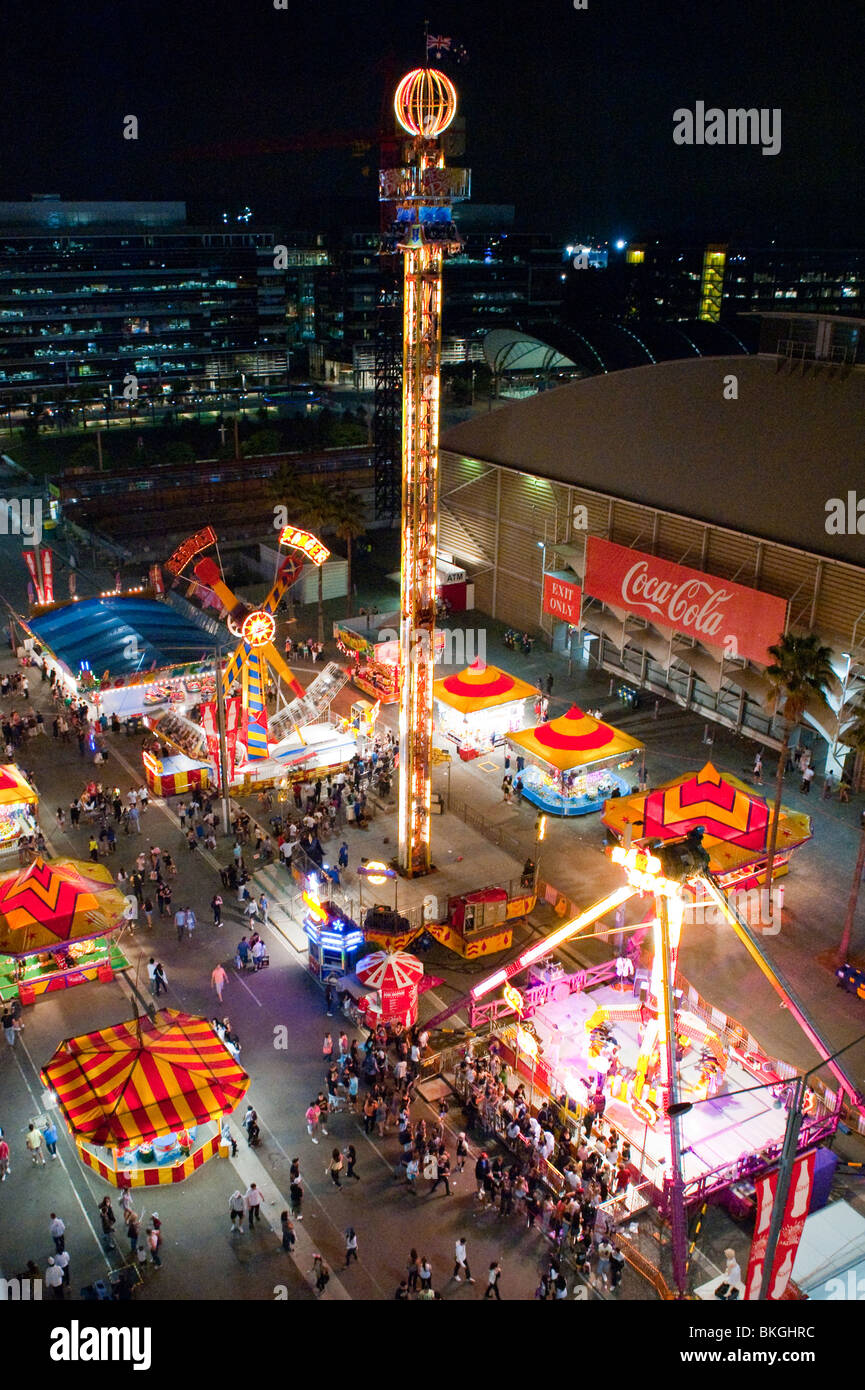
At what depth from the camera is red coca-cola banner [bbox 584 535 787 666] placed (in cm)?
4234

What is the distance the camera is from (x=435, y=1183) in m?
24.5

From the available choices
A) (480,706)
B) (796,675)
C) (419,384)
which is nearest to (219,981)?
(419,384)

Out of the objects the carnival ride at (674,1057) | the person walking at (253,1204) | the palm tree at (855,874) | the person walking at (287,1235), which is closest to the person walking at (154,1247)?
the person walking at (253,1204)

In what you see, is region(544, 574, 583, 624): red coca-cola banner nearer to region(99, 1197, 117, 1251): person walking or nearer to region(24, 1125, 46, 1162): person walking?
region(24, 1125, 46, 1162): person walking

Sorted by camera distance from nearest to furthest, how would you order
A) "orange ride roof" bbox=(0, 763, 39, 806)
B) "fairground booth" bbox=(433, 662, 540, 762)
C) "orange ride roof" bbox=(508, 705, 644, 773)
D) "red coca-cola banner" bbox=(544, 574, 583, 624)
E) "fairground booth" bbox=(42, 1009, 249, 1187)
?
"fairground booth" bbox=(42, 1009, 249, 1187)
"orange ride roof" bbox=(0, 763, 39, 806)
"orange ride roof" bbox=(508, 705, 644, 773)
"fairground booth" bbox=(433, 662, 540, 762)
"red coca-cola banner" bbox=(544, 574, 583, 624)

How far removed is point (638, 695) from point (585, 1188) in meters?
28.6

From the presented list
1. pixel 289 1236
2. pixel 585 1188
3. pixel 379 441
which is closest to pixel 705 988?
pixel 585 1188

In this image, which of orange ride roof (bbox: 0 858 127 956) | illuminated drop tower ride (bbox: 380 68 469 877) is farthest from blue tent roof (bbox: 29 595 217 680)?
orange ride roof (bbox: 0 858 127 956)

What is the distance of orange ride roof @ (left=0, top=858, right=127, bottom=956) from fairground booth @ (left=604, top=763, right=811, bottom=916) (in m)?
15.9

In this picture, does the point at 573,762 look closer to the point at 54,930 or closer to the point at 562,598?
the point at 562,598

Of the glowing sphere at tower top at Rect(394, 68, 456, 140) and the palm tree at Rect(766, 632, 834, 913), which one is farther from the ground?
the glowing sphere at tower top at Rect(394, 68, 456, 140)

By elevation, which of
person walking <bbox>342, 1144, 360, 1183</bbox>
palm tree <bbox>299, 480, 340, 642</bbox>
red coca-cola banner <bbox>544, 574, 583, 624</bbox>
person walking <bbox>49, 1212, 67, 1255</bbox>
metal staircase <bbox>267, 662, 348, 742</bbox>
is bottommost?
person walking <bbox>342, 1144, 360, 1183</bbox>

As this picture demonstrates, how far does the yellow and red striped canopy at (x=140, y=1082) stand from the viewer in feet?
75.7

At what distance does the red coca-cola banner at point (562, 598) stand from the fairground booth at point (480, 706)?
6927 mm
